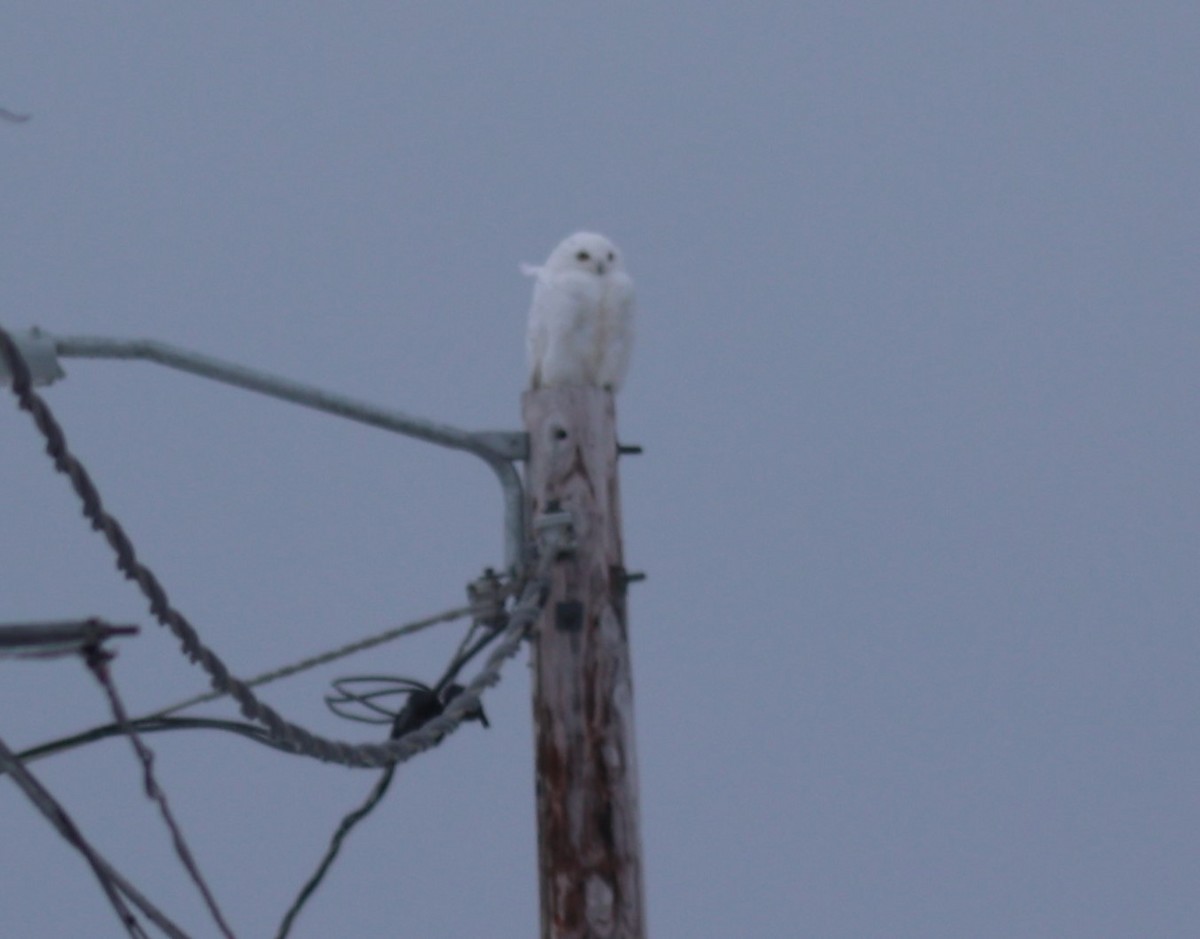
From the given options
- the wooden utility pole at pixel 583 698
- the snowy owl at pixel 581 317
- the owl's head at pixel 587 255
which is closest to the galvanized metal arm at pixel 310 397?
the wooden utility pole at pixel 583 698

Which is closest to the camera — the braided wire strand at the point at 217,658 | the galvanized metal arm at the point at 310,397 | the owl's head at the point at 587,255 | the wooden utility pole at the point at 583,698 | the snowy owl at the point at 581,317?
the braided wire strand at the point at 217,658

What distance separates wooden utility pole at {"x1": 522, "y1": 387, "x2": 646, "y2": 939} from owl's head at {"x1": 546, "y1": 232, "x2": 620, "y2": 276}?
484mm

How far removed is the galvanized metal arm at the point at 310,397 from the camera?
393 cm

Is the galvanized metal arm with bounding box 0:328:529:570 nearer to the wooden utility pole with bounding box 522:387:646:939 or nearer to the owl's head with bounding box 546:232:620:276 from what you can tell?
the wooden utility pole with bounding box 522:387:646:939

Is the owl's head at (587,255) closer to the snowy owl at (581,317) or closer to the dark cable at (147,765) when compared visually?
the snowy owl at (581,317)

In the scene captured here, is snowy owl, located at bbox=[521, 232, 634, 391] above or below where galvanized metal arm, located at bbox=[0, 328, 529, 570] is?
above

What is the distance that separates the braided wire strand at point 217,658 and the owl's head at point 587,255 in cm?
85

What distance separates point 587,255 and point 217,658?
5.72ft

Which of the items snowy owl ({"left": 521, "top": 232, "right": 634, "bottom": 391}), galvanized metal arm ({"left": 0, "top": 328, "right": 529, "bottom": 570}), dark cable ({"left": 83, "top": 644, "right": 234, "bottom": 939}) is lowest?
dark cable ({"left": 83, "top": 644, "right": 234, "bottom": 939})

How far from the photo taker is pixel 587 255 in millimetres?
5168

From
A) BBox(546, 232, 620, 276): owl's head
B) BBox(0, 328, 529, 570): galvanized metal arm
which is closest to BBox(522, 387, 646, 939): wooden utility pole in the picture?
BBox(0, 328, 529, 570): galvanized metal arm

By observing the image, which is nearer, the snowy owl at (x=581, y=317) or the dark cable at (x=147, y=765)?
the dark cable at (x=147, y=765)

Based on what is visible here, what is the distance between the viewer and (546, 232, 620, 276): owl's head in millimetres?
5164

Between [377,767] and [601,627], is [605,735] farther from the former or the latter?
[377,767]
